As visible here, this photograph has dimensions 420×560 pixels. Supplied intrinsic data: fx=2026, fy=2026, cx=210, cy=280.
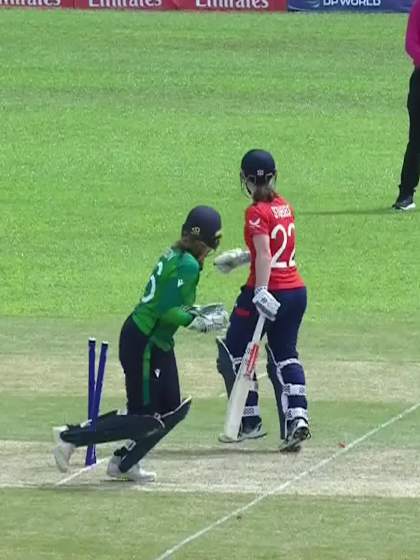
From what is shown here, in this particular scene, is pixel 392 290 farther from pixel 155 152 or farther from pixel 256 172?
pixel 155 152

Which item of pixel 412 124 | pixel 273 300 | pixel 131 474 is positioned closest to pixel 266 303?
pixel 273 300

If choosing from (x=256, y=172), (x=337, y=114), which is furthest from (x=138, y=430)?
(x=337, y=114)

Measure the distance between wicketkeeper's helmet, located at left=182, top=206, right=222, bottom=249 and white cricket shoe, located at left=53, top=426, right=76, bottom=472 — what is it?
4.76 ft

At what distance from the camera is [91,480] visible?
12633 mm

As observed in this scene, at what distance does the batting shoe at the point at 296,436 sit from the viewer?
1325 centimetres

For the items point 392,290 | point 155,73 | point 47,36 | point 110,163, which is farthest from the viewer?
point 47,36

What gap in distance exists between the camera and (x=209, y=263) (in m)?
22.0

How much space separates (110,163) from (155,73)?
885 centimetres

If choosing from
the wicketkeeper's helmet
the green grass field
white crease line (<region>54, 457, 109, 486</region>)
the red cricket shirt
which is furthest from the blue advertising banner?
the wicketkeeper's helmet

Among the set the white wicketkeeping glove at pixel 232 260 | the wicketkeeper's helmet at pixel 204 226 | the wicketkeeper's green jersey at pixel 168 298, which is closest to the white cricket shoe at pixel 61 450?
the wicketkeeper's green jersey at pixel 168 298

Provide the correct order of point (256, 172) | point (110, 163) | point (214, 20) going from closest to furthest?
point (256, 172) < point (110, 163) < point (214, 20)

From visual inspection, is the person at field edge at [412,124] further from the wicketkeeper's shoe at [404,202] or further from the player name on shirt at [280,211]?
the player name on shirt at [280,211]

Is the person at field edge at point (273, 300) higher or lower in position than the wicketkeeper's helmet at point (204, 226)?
lower

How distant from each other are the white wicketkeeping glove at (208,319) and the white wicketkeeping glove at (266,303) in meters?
0.57
